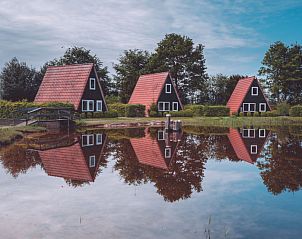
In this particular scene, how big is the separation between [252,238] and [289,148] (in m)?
13.5

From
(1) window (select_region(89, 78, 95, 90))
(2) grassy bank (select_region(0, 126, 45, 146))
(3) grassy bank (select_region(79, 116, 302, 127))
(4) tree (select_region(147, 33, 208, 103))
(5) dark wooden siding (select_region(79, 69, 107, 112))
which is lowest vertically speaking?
(2) grassy bank (select_region(0, 126, 45, 146))

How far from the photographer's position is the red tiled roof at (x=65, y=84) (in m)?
45.2

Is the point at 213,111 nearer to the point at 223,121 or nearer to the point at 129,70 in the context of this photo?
the point at 223,121

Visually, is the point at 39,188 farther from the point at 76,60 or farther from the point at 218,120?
the point at 76,60

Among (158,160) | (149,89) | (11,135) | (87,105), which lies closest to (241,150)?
(158,160)

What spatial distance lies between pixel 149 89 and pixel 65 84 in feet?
42.0

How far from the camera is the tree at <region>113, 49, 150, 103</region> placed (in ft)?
214

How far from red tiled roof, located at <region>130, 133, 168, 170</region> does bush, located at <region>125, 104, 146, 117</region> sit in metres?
27.1

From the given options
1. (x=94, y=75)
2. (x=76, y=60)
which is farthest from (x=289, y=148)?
(x=76, y=60)

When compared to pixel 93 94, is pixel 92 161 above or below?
below

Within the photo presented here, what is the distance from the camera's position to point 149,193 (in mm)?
10141

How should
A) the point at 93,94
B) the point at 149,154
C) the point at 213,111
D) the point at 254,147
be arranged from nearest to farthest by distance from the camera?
the point at 149,154
the point at 254,147
the point at 93,94
the point at 213,111

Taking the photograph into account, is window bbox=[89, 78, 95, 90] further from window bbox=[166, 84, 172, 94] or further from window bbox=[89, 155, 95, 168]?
window bbox=[89, 155, 95, 168]

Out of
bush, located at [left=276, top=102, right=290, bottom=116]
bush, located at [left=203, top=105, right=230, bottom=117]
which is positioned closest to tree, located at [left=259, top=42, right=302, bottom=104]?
bush, located at [left=276, top=102, right=290, bottom=116]
